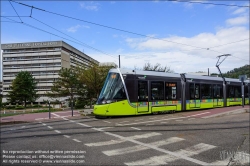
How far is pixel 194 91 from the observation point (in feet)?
57.1

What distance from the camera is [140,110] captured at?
1401 centimetres

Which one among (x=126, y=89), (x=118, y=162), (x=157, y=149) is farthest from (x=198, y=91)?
(x=118, y=162)

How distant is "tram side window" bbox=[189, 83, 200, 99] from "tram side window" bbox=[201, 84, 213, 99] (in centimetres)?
61

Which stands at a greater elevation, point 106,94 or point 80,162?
point 106,94

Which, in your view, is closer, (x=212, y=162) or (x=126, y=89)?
(x=212, y=162)

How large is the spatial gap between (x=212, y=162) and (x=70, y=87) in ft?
101

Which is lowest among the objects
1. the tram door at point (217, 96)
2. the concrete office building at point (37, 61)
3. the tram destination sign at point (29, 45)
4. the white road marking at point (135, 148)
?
the white road marking at point (135, 148)

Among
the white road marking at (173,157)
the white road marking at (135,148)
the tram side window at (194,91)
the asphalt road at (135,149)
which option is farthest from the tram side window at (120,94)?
the white road marking at (173,157)

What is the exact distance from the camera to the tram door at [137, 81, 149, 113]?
548 inches

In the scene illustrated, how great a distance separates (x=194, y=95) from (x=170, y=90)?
3055 mm

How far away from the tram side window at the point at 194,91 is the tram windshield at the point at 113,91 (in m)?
6.85

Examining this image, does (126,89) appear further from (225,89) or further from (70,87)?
(70,87)

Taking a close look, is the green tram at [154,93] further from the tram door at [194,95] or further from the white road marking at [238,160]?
the white road marking at [238,160]

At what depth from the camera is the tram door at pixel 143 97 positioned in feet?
45.6
